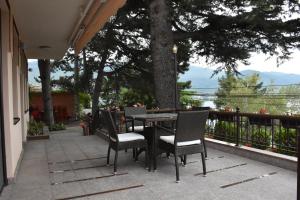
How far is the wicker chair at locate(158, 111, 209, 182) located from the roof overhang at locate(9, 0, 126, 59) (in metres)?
1.59

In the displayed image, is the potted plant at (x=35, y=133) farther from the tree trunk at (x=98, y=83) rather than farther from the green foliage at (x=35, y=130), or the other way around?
the tree trunk at (x=98, y=83)

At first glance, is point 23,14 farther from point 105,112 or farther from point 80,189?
point 80,189

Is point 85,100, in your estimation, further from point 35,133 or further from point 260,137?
point 260,137

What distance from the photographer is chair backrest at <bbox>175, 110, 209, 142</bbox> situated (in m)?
3.82

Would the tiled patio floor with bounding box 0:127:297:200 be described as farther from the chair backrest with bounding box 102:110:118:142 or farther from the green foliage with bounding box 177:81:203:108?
the green foliage with bounding box 177:81:203:108

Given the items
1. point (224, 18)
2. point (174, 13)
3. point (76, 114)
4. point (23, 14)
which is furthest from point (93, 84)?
point (23, 14)

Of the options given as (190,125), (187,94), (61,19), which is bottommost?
(190,125)

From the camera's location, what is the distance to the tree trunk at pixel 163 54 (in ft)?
25.5

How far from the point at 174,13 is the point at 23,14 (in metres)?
4.60

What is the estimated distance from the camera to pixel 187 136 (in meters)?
3.96

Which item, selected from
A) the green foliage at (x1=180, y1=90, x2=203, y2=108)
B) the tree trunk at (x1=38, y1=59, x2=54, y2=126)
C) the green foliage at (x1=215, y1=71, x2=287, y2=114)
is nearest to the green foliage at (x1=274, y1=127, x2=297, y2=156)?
the green foliage at (x1=215, y1=71, x2=287, y2=114)

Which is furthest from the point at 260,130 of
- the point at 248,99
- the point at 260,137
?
the point at 248,99

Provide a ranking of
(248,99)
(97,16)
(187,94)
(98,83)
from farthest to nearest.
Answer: (187,94), (248,99), (98,83), (97,16)

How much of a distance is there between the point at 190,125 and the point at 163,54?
13.6 feet
